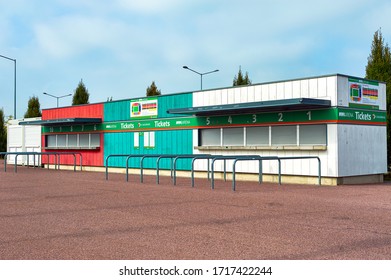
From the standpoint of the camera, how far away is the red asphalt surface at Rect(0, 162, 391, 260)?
5957 mm

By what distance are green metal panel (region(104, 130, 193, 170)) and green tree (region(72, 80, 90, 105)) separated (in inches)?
1256

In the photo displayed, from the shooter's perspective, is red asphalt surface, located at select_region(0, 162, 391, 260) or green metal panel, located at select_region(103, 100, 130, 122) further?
green metal panel, located at select_region(103, 100, 130, 122)

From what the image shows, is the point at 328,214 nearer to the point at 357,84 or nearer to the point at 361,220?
the point at 361,220

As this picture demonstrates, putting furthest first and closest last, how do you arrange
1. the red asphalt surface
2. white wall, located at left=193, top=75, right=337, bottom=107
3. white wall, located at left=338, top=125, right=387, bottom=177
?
white wall, located at left=193, top=75, right=337, bottom=107 → white wall, located at left=338, top=125, right=387, bottom=177 → the red asphalt surface

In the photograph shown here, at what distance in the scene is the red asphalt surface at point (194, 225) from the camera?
5.96m

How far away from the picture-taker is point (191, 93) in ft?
70.2

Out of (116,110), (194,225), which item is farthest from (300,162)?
(116,110)

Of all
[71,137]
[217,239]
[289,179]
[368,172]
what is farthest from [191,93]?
[217,239]

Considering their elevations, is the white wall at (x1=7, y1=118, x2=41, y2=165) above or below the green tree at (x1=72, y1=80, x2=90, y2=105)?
below

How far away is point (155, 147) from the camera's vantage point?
23.0m

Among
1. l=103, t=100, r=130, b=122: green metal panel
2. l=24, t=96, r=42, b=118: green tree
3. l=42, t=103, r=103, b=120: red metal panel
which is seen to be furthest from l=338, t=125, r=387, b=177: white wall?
l=24, t=96, r=42, b=118: green tree

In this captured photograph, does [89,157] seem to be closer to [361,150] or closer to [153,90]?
[361,150]

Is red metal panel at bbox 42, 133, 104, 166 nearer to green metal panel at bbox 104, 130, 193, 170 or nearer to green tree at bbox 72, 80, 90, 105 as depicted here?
green metal panel at bbox 104, 130, 193, 170

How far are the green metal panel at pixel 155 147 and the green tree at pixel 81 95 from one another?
31.9 m
